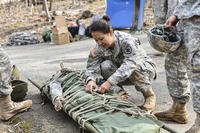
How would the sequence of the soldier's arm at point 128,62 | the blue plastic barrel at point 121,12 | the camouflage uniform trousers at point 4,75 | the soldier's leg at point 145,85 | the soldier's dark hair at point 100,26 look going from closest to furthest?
the soldier's dark hair at point 100,26 < the soldier's arm at point 128,62 < the soldier's leg at point 145,85 < the camouflage uniform trousers at point 4,75 < the blue plastic barrel at point 121,12

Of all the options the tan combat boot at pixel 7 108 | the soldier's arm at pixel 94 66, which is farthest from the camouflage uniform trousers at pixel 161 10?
the tan combat boot at pixel 7 108

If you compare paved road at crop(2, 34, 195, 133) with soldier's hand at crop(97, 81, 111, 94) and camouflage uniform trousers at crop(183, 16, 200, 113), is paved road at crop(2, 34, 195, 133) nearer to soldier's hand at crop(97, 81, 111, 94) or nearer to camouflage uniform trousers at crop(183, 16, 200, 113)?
soldier's hand at crop(97, 81, 111, 94)

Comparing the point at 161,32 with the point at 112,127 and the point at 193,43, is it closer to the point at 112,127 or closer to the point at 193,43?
the point at 193,43

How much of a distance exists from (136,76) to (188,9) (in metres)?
1.09

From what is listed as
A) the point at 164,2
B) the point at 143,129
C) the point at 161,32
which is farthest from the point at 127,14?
the point at 143,129

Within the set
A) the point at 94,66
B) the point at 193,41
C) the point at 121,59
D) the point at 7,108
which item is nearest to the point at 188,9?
the point at 193,41

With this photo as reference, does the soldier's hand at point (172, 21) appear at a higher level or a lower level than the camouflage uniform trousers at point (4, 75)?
higher

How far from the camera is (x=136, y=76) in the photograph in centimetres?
423

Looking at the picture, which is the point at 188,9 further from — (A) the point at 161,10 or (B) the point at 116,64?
(A) the point at 161,10

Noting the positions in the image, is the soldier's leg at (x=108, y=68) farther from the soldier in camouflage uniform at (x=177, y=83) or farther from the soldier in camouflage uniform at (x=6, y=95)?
the soldier in camouflage uniform at (x=6, y=95)

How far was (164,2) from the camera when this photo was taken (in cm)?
482

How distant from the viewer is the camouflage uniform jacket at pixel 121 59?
13.5 ft

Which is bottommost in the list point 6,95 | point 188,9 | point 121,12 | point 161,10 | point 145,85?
point 121,12

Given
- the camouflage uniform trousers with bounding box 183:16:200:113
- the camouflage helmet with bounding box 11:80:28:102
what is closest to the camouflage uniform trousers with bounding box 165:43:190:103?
the camouflage uniform trousers with bounding box 183:16:200:113
